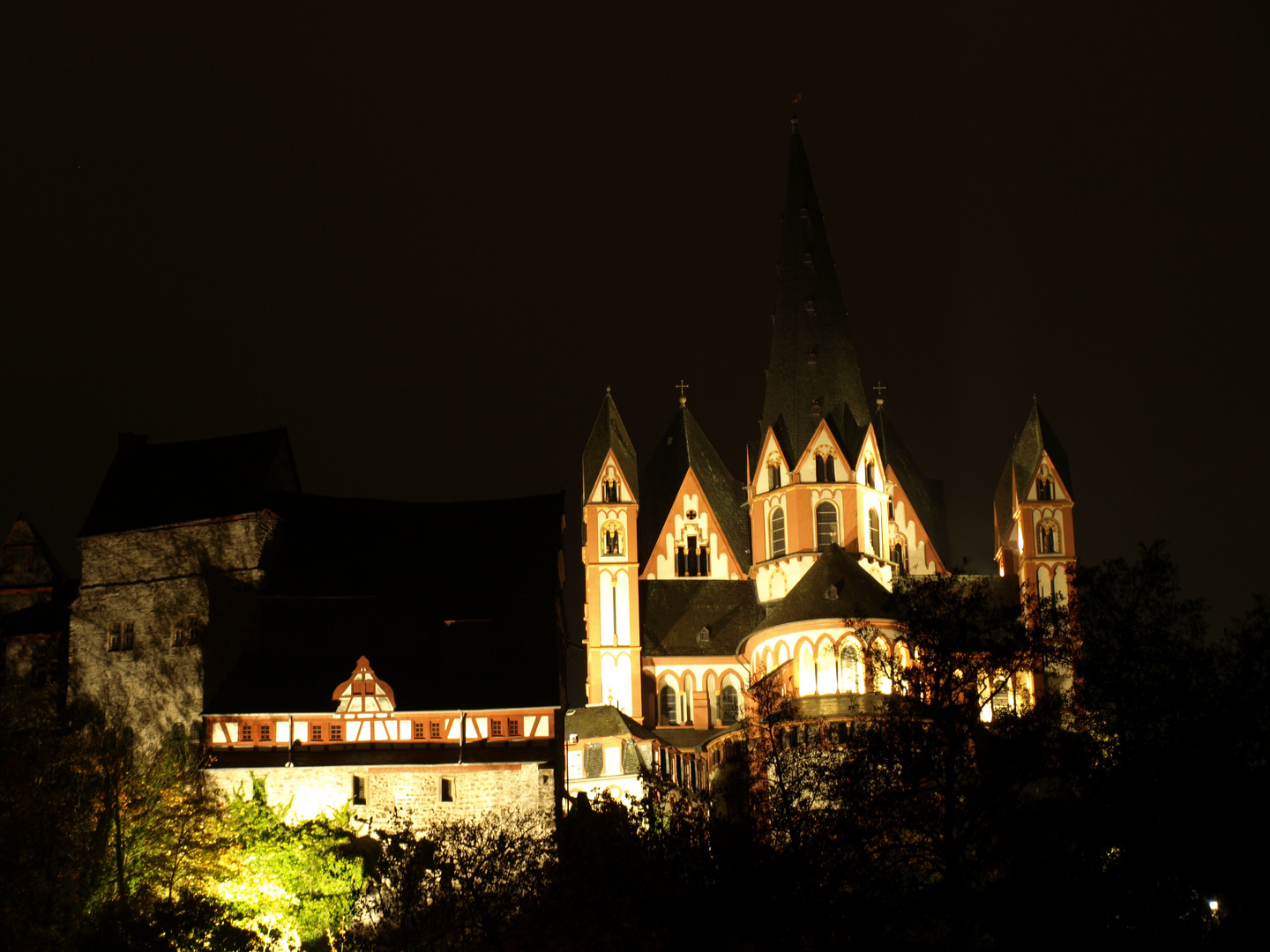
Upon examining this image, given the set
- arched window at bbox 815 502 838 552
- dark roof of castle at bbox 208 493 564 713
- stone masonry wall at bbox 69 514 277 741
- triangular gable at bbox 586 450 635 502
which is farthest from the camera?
arched window at bbox 815 502 838 552

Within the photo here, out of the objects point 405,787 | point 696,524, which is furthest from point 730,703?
point 405,787

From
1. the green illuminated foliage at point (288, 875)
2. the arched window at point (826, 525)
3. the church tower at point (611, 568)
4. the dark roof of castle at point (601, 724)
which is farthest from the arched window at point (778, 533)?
the green illuminated foliage at point (288, 875)

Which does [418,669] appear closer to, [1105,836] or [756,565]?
[756,565]

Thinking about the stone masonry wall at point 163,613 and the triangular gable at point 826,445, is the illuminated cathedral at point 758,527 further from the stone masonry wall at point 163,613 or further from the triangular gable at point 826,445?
the stone masonry wall at point 163,613

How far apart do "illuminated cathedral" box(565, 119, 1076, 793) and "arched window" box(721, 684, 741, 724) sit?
0.05m

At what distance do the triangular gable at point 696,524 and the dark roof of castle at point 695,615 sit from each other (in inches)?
28.5

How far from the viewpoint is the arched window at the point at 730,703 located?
203ft

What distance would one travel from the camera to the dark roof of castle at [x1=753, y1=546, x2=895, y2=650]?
5309 cm

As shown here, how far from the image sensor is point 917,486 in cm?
7275

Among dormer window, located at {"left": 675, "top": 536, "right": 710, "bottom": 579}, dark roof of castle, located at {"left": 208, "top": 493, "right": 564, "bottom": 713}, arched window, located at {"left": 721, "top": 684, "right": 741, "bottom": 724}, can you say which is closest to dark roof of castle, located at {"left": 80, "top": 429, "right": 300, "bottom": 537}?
dark roof of castle, located at {"left": 208, "top": 493, "right": 564, "bottom": 713}

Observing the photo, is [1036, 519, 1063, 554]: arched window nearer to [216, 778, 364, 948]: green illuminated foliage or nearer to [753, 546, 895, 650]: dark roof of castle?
[753, 546, 895, 650]: dark roof of castle

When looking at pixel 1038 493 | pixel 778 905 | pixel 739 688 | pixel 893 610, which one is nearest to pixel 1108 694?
pixel 778 905

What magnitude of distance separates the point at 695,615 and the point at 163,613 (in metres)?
21.9

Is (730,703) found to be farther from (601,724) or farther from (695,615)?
(601,724)
